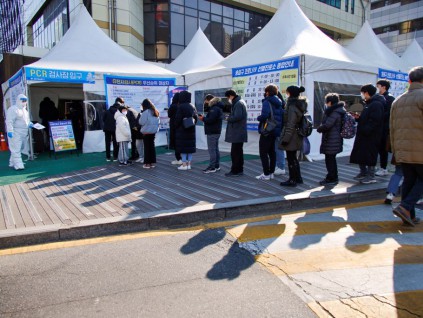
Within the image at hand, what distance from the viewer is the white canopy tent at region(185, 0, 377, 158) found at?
29.0 feet

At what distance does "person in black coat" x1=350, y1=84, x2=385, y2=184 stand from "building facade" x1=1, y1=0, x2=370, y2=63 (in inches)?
565

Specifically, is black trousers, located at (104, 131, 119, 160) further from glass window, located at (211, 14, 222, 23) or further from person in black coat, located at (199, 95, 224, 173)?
glass window, located at (211, 14, 222, 23)

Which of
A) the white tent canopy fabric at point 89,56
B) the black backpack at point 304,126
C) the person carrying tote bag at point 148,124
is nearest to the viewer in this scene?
the black backpack at point 304,126

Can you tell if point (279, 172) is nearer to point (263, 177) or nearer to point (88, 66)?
point (263, 177)

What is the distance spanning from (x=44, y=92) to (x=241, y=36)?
16073mm

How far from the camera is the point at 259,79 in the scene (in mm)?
9688

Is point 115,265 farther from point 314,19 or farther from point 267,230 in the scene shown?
point 314,19

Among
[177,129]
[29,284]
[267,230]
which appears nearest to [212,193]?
[267,230]

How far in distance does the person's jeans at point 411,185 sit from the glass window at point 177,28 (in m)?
19.5

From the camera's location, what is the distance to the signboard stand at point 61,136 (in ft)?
33.9

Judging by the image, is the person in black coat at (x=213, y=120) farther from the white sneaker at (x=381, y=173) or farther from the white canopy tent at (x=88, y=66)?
the white canopy tent at (x=88, y=66)

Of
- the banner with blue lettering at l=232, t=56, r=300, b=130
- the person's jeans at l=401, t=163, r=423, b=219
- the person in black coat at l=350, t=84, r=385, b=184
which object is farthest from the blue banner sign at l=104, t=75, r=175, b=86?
the person's jeans at l=401, t=163, r=423, b=219

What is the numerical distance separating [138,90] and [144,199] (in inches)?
273

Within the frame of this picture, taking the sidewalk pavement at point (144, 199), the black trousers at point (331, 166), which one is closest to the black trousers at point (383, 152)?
the sidewalk pavement at point (144, 199)
